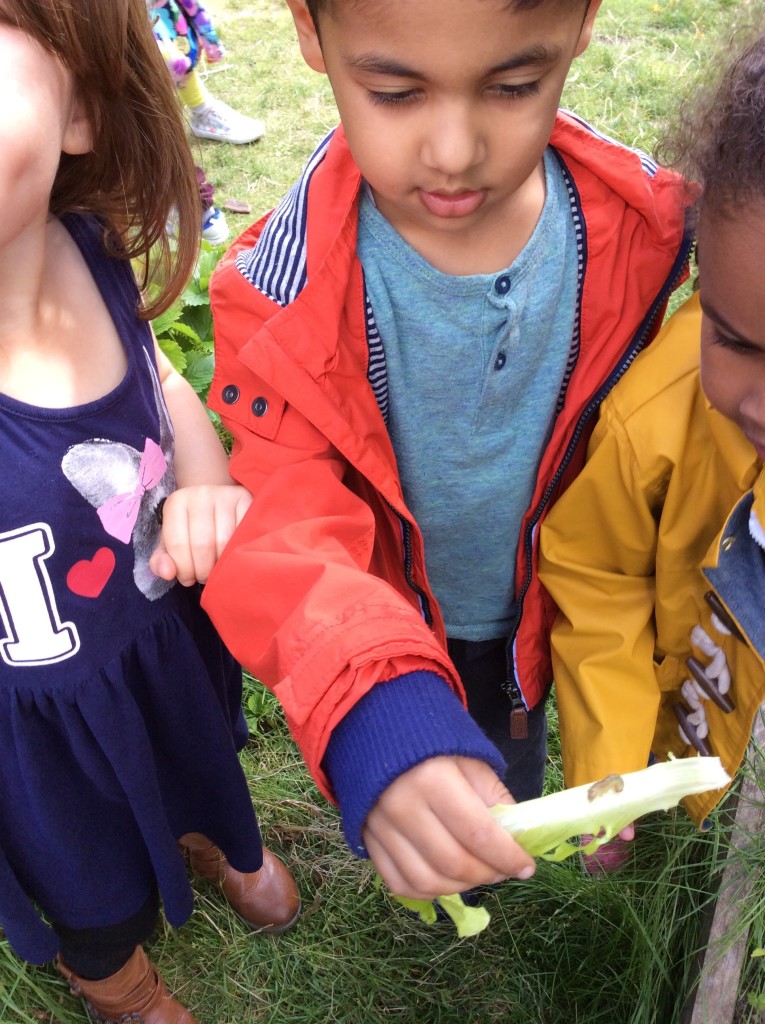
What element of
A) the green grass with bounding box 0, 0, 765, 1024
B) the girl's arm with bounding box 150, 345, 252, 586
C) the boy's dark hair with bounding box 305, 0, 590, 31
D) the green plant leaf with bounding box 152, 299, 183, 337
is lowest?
the green grass with bounding box 0, 0, 765, 1024

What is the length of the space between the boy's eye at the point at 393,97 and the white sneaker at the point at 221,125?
4.57 m

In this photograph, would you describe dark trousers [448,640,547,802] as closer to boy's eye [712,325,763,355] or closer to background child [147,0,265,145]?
boy's eye [712,325,763,355]

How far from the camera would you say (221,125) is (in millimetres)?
5547

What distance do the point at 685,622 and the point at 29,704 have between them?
1188 millimetres

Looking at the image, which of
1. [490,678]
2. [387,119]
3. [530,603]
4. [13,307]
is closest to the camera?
[387,119]

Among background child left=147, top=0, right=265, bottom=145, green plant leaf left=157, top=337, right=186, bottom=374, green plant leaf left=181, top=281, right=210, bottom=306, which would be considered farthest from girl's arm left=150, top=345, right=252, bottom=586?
background child left=147, top=0, right=265, bottom=145

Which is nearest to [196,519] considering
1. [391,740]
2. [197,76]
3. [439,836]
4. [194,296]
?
[391,740]

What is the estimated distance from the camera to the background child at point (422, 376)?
1215mm

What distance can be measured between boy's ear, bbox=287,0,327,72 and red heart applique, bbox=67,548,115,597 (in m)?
0.85

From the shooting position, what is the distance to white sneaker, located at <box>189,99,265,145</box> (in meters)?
5.54

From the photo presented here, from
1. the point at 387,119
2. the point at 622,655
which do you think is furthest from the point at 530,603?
the point at 387,119

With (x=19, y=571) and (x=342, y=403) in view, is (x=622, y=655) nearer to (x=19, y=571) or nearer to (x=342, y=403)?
(x=342, y=403)

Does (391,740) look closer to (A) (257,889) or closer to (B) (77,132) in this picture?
(B) (77,132)

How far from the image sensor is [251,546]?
1449mm
